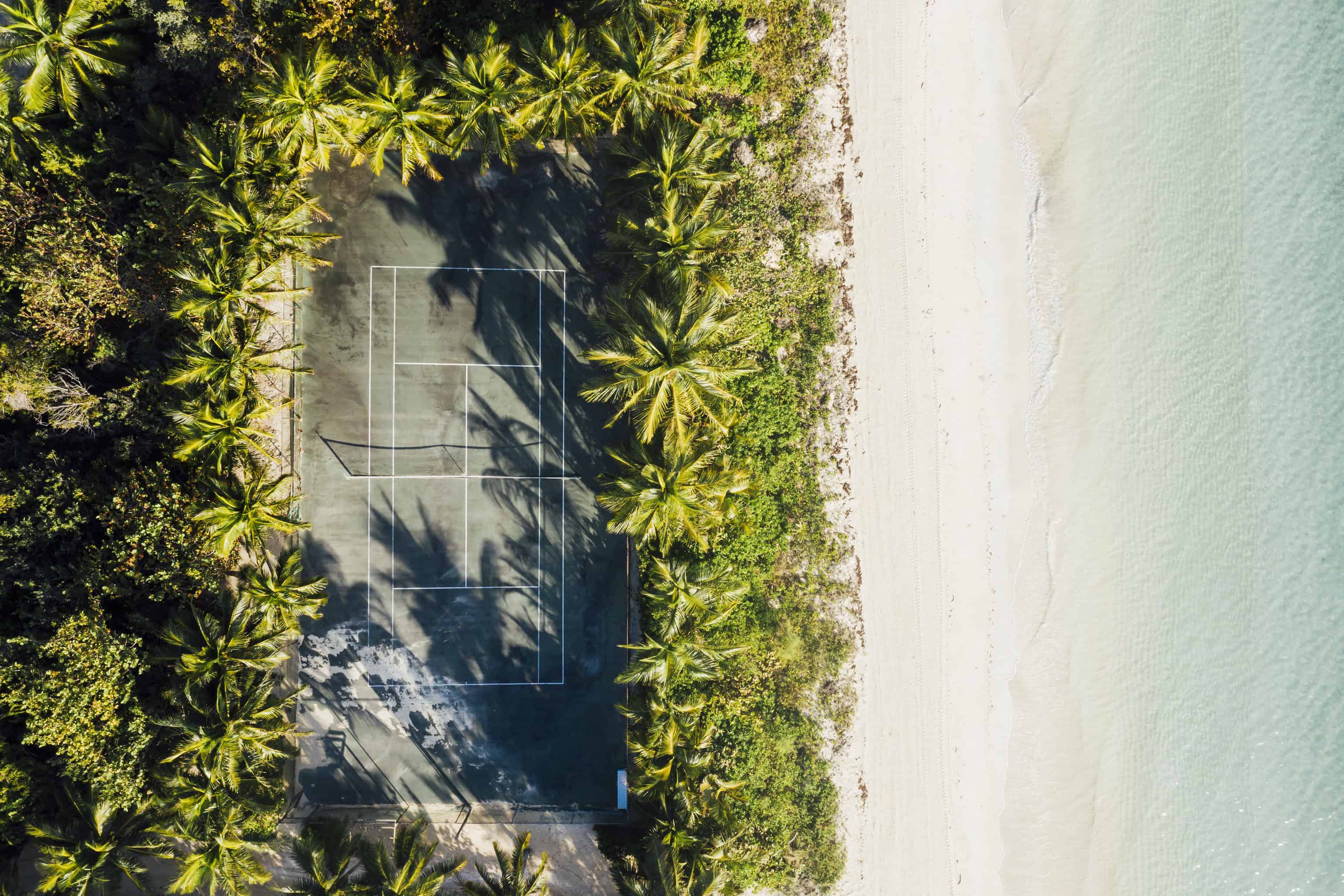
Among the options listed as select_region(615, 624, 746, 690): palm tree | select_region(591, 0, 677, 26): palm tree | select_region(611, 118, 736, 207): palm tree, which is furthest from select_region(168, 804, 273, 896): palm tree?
select_region(591, 0, 677, 26): palm tree

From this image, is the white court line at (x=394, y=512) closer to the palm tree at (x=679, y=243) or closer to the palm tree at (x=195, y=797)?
the palm tree at (x=195, y=797)

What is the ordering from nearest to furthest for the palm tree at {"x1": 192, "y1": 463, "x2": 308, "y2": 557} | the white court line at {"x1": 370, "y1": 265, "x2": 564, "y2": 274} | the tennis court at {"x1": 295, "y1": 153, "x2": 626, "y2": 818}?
the palm tree at {"x1": 192, "y1": 463, "x2": 308, "y2": 557}, the tennis court at {"x1": 295, "y1": 153, "x2": 626, "y2": 818}, the white court line at {"x1": 370, "y1": 265, "x2": 564, "y2": 274}

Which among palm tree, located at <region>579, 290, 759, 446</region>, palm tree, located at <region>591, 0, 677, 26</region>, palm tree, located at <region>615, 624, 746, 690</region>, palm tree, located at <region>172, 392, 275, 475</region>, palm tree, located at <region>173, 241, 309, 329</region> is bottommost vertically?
palm tree, located at <region>615, 624, 746, 690</region>

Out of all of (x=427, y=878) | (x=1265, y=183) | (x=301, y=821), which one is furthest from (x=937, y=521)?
(x=301, y=821)

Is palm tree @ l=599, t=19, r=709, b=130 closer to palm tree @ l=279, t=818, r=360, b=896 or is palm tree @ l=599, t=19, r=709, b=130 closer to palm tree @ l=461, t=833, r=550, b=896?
palm tree @ l=461, t=833, r=550, b=896

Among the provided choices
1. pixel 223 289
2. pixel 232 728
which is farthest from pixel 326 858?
pixel 223 289

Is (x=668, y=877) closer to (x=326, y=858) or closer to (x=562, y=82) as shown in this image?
(x=326, y=858)
